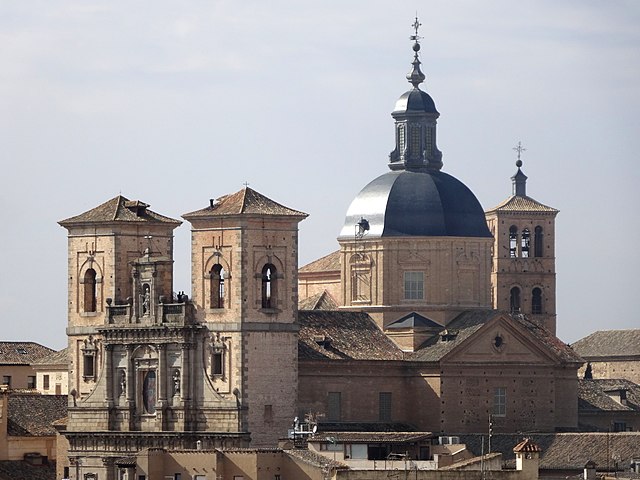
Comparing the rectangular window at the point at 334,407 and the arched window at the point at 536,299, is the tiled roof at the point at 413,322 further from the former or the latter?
the arched window at the point at 536,299

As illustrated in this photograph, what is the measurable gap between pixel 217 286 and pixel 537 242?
41918mm

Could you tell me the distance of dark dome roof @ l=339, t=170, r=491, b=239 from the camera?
116 m

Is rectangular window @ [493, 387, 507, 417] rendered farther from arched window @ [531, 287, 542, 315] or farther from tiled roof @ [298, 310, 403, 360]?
arched window @ [531, 287, 542, 315]

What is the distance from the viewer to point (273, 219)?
107312 millimetres

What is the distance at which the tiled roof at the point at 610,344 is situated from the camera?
154000 millimetres

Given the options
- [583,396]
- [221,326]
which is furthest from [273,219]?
[583,396]

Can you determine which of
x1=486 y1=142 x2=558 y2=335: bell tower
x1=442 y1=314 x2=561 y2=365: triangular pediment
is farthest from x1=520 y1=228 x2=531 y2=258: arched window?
x1=442 y1=314 x2=561 y2=365: triangular pediment

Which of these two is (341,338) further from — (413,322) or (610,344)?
(610,344)

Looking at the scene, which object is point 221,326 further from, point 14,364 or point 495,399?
point 14,364

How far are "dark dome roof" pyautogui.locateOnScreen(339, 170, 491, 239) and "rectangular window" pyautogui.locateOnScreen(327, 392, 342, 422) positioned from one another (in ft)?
30.5

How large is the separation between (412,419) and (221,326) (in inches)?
358

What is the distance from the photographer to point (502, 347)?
368ft

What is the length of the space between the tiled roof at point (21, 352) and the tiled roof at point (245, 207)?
33.5 metres

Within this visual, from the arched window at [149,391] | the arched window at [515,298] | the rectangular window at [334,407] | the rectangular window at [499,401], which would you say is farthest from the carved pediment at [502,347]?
the arched window at [515,298]
